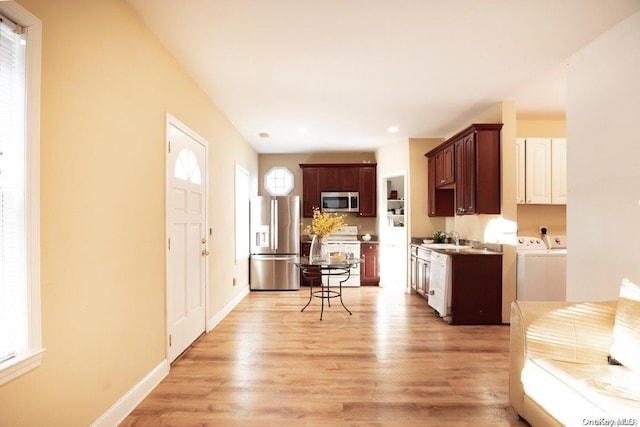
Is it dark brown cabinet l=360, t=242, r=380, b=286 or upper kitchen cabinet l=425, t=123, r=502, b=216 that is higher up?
upper kitchen cabinet l=425, t=123, r=502, b=216

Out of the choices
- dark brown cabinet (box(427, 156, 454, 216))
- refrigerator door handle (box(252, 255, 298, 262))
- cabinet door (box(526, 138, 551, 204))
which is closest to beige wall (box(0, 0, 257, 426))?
refrigerator door handle (box(252, 255, 298, 262))

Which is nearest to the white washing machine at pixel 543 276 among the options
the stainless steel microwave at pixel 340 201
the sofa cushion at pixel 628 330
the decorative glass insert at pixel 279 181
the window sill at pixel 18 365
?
the sofa cushion at pixel 628 330

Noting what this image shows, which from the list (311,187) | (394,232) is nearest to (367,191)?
(394,232)

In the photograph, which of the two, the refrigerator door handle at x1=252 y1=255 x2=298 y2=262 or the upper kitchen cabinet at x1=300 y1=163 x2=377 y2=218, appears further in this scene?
the upper kitchen cabinet at x1=300 y1=163 x2=377 y2=218

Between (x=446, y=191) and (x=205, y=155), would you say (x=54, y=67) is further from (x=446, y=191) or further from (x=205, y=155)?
(x=446, y=191)

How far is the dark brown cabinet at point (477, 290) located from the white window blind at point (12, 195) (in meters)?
3.93

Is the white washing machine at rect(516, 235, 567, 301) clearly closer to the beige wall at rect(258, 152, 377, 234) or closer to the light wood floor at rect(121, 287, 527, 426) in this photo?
the light wood floor at rect(121, 287, 527, 426)

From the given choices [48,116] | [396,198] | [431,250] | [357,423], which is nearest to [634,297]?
[357,423]

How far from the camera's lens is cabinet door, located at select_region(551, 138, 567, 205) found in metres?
4.17

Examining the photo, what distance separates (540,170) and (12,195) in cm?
501

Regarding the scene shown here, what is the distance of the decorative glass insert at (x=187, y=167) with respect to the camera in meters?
3.00

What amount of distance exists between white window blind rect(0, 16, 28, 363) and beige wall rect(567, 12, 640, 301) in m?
3.55

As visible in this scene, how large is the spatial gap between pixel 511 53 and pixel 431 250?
2.63 meters

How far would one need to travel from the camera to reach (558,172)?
4.20 metres
